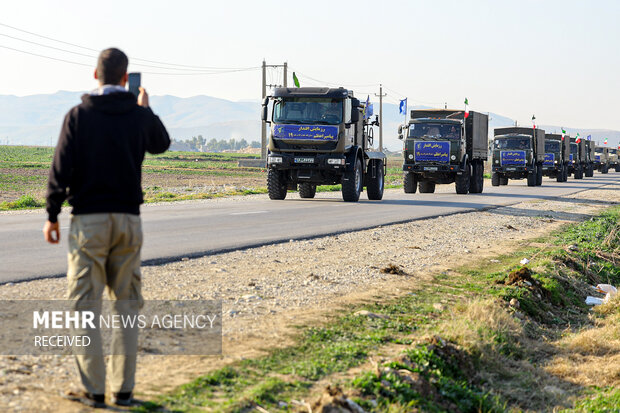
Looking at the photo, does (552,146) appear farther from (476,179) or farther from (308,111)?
(308,111)

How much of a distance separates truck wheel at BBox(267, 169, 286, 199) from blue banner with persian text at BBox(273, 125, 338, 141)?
1.94m

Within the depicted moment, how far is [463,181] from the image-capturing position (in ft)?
104

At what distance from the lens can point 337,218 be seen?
18.3 m

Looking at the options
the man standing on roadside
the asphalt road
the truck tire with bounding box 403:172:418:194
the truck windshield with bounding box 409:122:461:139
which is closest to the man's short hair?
the man standing on roadside

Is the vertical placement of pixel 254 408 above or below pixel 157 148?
below

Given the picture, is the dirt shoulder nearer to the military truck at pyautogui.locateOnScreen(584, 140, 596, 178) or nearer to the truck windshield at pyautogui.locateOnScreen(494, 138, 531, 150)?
the truck windshield at pyautogui.locateOnScreen(494, 138, 531, 150)

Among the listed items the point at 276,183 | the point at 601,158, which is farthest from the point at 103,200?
the point at 601,158

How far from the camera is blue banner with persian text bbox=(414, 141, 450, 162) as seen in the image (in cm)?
3002

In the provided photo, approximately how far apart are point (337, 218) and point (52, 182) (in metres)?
14.3

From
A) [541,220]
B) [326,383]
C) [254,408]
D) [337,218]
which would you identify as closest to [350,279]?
[326,383]

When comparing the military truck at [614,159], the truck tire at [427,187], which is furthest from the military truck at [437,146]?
the military truck at [614,159]

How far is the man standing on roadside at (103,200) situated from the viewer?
4164 millimetres

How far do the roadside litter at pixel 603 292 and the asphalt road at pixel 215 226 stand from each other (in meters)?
5.06

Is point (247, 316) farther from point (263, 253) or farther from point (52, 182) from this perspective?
point (263, 253)
